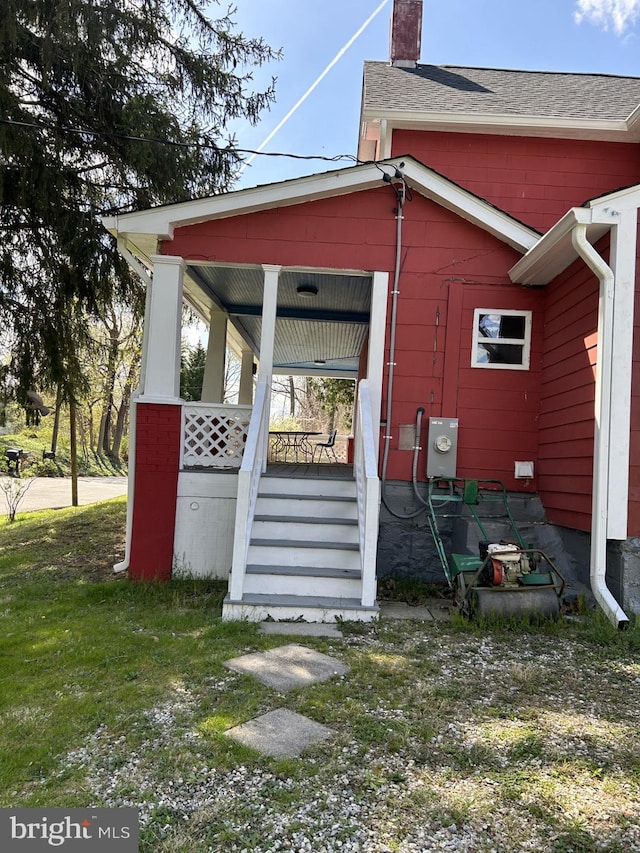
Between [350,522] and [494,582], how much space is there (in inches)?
52.3

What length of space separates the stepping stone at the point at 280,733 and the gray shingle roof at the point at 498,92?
759 cm

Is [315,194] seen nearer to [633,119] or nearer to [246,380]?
[633,119]

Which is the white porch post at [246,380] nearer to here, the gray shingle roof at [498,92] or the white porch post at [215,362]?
the white porch post at [215,362]

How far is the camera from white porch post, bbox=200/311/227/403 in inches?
329

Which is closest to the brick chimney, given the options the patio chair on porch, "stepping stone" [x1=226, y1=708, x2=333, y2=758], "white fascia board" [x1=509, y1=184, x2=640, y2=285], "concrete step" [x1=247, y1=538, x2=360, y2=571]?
"white fascia board" [x1=509, y1=184, x2=640, y2=285]

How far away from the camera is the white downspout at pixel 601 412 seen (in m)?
4.45

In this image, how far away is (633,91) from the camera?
8.62 meters

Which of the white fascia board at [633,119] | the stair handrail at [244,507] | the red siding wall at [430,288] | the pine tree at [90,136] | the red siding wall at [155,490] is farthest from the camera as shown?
the white fascia board at [633,119]

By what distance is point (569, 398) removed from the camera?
5168mm

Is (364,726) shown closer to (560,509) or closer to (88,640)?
(88,640)

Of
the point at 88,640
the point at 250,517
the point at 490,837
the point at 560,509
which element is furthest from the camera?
the point at 560,509

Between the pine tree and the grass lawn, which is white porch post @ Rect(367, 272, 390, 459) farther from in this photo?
the pine tree

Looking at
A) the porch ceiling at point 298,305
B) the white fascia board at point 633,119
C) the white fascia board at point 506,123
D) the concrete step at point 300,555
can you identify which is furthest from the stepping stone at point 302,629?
the white fascia board at point 633,119

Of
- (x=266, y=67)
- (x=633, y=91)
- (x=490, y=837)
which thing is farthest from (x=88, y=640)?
(x=633, y=91)
